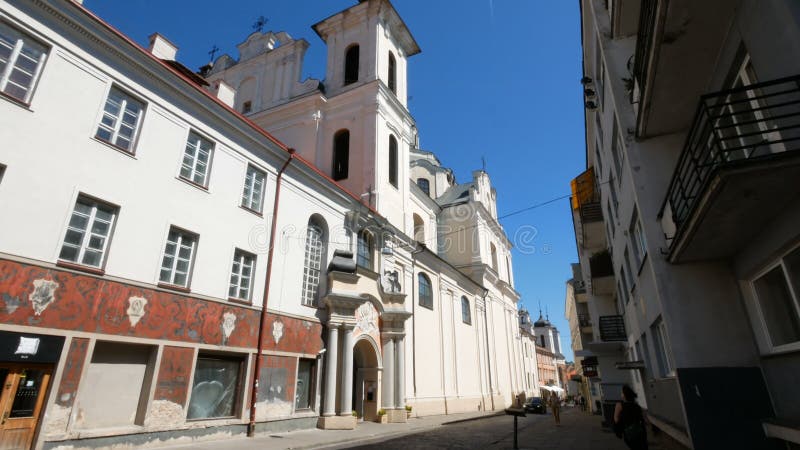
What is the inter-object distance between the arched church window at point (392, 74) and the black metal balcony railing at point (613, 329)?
60.5 feet

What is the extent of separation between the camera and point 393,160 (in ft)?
83.9

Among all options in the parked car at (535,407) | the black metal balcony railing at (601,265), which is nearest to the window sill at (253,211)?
the black metal balcony railing at (601,265)

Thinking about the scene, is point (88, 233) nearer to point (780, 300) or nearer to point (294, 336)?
point (294, 336)

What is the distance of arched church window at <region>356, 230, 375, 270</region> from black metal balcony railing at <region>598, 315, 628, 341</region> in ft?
38.2

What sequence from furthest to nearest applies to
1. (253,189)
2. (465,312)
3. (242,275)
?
1. (465,312)
2. (253,189)
3. (242,275)

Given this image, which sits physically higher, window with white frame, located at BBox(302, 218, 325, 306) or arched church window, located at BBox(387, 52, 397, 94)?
arched church window, located at BBox(387, 52, 397, 94)

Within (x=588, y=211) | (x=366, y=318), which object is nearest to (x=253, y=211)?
(x=366, y=318)

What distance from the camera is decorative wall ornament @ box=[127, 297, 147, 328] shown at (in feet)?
31.0

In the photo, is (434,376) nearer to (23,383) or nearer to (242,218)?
(242,218)

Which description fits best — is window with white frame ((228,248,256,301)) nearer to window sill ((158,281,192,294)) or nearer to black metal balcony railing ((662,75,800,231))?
window sill ((158,281,192,294))

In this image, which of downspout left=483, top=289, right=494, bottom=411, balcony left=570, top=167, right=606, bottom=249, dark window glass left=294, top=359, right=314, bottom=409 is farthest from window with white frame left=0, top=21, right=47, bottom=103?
downspout left=483, top=289, right=494, bottom=411

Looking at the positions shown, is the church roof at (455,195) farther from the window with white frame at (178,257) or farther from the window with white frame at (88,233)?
the window with white frame at (88,233)

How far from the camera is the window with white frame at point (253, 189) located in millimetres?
13656

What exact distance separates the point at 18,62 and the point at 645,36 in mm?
11942
